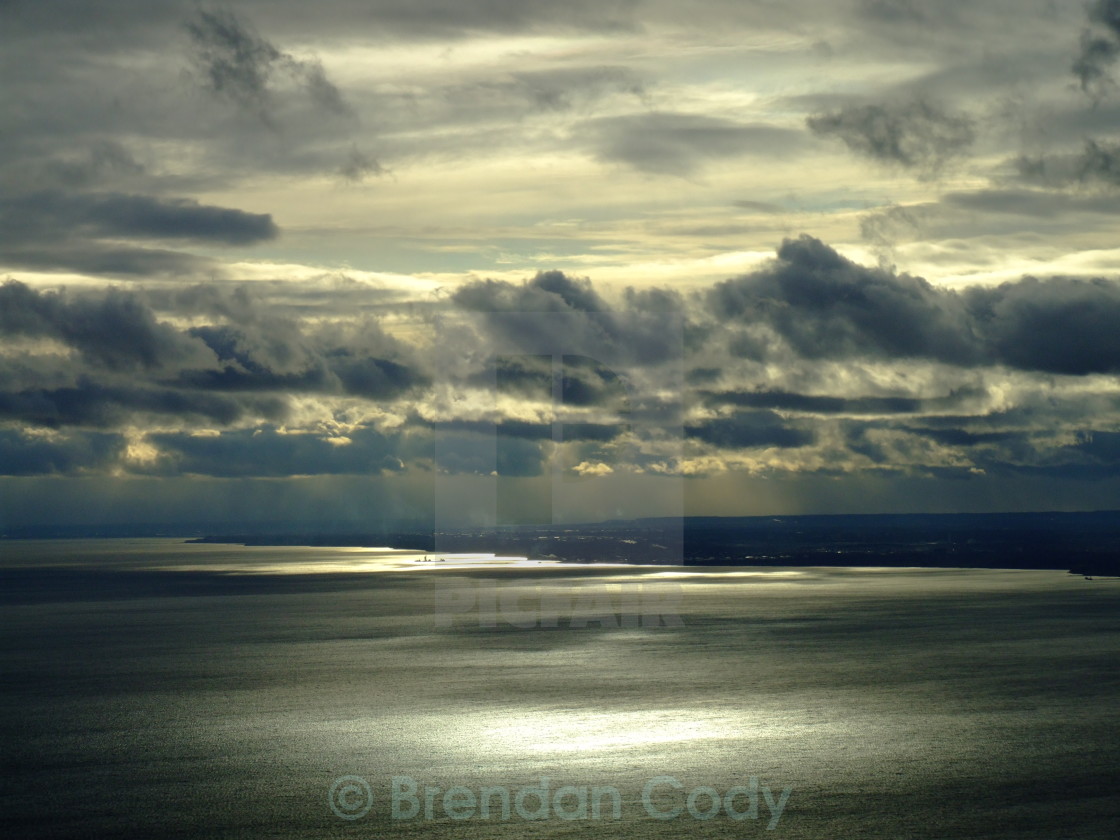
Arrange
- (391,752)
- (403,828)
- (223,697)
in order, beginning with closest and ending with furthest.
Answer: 1. (403,828)
2. (391,752)
3. (223,697)

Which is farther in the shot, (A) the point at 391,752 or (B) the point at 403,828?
(A) the point at 391,752

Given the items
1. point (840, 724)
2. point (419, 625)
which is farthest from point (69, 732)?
point (419, 625)

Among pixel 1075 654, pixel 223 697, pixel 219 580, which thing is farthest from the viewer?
pixel 219 580

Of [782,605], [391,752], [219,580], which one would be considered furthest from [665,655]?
[219,580]

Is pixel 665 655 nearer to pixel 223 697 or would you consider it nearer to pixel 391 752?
pixel 223 697

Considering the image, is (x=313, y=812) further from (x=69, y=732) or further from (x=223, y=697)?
(x=223, y=697)

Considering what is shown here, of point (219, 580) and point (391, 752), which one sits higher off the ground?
point (391, 752)
